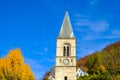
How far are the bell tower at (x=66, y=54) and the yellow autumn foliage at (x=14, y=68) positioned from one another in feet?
54.6

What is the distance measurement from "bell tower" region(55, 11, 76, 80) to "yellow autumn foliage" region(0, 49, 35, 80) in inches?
656

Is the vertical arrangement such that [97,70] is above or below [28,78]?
above

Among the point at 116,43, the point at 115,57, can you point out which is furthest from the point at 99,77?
the point at 116,43

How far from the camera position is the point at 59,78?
6762 cm

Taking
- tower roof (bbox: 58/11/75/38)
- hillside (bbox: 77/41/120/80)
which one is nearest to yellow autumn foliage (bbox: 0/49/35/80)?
tower roof (bbox: 58/11/75/38)

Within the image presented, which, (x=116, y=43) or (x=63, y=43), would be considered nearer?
(x=63, y=43)

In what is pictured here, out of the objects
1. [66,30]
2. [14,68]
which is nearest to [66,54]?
[66,30]

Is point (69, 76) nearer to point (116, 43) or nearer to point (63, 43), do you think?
point (63, 43)

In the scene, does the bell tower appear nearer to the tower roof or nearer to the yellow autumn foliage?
the tower roof

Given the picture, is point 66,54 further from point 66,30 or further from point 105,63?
point 105,63

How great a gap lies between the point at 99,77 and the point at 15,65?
1239 inches

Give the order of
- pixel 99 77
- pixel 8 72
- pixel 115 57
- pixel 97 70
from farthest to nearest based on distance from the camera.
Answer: pixel 115 57
pixel 97 70
pixel 99 77
pixel 8 72

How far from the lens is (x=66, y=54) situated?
6894cm

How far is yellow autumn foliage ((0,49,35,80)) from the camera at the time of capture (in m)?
49.9
